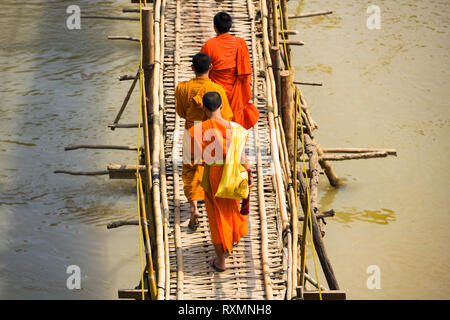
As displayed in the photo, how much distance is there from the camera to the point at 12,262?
8625mm

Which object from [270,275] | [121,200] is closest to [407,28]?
[121,200]

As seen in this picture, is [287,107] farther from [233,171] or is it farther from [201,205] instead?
[233,171]

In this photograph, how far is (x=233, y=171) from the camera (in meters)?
4.74

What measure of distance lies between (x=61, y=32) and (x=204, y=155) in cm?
958

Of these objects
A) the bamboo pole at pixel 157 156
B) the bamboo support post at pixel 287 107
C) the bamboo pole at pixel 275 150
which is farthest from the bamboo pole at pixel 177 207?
the bamboo support post at pixel 287 107

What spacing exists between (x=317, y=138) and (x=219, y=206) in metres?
6.22

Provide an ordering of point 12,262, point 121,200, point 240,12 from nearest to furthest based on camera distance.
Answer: point 240,12
point 12,262
point 121,200

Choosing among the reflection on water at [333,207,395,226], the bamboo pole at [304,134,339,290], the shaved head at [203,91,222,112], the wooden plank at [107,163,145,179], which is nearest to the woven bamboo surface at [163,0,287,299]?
the wooden plank at [107,163,145,179]

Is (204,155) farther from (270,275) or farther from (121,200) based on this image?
(121,200)

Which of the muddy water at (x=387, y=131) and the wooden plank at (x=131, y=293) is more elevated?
the wooden plank at (x=131, y=293)

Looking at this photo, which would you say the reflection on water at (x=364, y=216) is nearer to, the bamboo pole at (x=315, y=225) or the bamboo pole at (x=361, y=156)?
the bamboo pole at (x=361, y=156)

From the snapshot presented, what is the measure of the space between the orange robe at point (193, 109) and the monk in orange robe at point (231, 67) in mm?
469

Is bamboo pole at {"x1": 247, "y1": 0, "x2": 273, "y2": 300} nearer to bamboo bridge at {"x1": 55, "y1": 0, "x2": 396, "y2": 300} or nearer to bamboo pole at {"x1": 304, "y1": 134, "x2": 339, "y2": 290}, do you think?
bamboo bridge at {"x1": 55, "y1": 0, "x2": 396, "y2": 300}

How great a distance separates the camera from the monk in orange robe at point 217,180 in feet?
15.5
